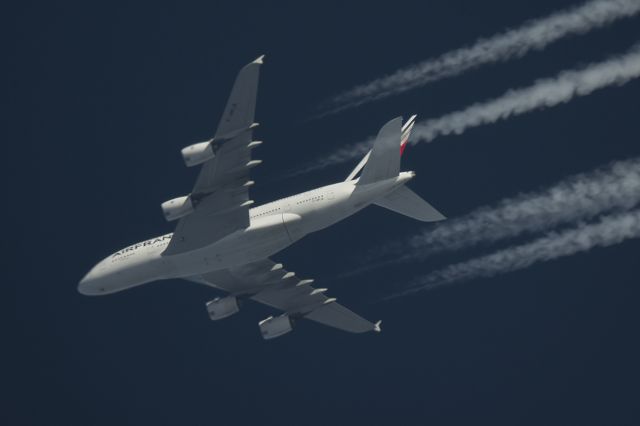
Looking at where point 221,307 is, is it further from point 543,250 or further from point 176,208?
point 543,250

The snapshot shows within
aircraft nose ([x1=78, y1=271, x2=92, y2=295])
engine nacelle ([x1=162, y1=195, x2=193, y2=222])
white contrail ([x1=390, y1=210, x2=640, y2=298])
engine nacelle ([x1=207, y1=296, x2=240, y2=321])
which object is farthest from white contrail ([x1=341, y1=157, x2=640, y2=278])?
aircraft nose ([x1=78, y1=271, x2=92, y2=295])

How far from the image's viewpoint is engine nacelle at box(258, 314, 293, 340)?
57.1m

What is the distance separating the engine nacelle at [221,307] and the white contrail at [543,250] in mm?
8584

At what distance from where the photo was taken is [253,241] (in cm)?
5138

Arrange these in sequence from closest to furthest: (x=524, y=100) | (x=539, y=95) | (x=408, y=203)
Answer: (x=408, y=203)
(x=539, y=95)
(x=524, y=100)

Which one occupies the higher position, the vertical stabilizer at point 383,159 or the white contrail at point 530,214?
the vertical stabilizer at point 383,159

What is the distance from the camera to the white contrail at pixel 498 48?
176 feet

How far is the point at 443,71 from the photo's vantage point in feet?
191

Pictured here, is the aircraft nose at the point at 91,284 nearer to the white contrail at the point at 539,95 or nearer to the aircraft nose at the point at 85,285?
the aircraft nose at the point at 85,285

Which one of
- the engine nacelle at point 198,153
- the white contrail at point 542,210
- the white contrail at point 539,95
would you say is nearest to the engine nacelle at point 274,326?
the white contrail at point 542,210

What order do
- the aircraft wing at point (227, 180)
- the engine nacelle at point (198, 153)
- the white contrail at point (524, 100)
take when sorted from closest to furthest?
1. the aircraft wing at point (227, 180)
2. the engine nacelle at point (198, 153)
3. the white contrail at point (524, 100)

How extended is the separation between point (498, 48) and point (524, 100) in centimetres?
427

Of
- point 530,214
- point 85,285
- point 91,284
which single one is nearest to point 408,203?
point 530,214

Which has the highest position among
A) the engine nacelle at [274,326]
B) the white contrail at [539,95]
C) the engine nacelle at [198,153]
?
the engine nacelle at [198,153]
